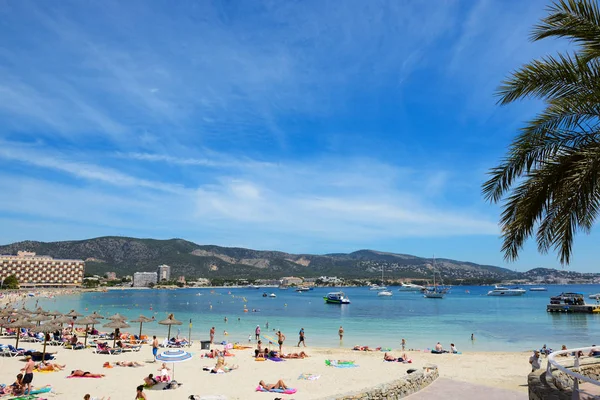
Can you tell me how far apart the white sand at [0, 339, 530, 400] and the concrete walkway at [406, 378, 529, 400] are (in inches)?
97.8

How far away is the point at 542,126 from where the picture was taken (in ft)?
21.7

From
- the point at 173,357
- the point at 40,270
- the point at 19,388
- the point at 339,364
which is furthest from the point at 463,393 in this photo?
the point at 40,270

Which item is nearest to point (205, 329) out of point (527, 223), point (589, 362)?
point (589, 362)

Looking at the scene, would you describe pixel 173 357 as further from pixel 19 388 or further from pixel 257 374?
pixel 19 388

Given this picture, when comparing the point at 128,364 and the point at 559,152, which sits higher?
the point at 559,152

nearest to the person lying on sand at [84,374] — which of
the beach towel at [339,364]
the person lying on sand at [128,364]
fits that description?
the person lying on sand at [128,364]

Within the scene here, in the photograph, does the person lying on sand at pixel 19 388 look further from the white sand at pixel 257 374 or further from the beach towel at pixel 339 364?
the beach towel at pixel 339 364

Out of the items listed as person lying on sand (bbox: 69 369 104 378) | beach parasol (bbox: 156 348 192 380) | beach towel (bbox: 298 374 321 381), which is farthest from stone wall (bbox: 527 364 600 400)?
person lying on sand (bbox: 69 369 104 378)

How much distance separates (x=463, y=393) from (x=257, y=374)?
941 cm

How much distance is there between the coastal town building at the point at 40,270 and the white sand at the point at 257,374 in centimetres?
15699

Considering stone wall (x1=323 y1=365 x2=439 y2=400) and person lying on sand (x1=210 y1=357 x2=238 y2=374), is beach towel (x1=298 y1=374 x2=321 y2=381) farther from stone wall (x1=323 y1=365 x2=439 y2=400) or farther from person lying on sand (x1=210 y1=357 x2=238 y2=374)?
stone wall (x1=323 y1=365 x2=439 y2=400)

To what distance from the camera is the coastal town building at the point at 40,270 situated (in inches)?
6009

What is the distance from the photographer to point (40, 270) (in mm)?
159375

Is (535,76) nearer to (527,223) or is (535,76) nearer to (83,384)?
(527,223)
